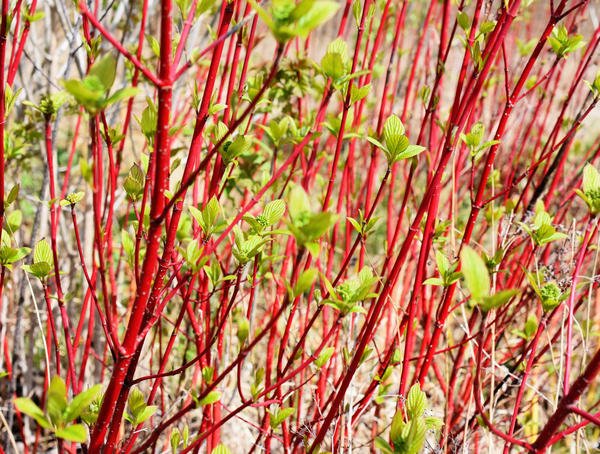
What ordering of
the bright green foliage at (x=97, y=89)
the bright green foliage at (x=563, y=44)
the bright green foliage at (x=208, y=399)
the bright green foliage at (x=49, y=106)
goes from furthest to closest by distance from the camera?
the bright green foliage at (x=563, y=44) → the bright green foliage at (x=49, y=106) → the bright green foliage at (x=208, y=399) → the bright green foliage at (x=97, y=89)

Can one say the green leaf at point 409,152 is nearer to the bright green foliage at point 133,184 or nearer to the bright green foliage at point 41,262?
the bright green foliage at point 133,184

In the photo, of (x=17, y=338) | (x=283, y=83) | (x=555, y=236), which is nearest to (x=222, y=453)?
(x=555, y=236)

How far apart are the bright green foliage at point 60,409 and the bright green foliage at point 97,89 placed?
0.33 metres

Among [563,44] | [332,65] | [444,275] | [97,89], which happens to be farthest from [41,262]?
[563,44]

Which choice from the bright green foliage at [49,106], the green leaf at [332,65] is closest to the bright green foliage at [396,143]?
the green leaf at [332,65]

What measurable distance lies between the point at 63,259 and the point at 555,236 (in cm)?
182

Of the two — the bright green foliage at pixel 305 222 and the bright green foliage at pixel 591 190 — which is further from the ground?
the bright green foliage at pixel 591 190

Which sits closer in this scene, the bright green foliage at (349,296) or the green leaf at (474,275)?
the green leaf at (474,275)

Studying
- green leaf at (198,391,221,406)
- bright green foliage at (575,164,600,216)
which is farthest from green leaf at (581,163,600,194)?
green leaf at (198,391,221,406)

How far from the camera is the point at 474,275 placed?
602 millimetres

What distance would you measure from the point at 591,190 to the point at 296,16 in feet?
2.01

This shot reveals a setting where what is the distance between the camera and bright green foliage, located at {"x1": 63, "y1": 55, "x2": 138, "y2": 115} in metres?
0.55

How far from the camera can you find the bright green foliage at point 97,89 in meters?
0.55

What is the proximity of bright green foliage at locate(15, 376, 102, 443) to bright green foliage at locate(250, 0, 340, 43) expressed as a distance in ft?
1.55
